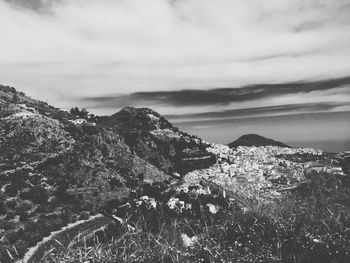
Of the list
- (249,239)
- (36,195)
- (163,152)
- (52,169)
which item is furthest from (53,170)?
(249,239)

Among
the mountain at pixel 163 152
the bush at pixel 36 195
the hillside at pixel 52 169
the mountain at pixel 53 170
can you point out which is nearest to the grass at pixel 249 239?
the mountain at pixel 53 170

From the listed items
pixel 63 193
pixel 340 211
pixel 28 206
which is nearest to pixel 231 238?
pixel 340 211

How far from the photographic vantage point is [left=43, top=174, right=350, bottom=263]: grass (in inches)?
298

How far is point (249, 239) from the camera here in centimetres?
852

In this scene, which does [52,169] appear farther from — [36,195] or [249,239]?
[249,239]

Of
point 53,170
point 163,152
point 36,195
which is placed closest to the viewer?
point 36,195

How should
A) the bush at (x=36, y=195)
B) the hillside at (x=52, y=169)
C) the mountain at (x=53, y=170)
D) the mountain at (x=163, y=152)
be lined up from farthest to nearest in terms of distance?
the mountain at (x=163, y=152) → the bush at (x=36, y=195) → the hillside at (x=52, y=169) → the mountain at (x=53, y=170)

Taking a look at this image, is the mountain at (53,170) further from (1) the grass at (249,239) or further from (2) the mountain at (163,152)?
(1) the grass at (249,239)

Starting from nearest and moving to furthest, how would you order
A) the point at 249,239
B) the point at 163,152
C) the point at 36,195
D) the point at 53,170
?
1. the point at 249,239
2. the point at 36,195
3. the point at 53,170
4. the point at 163,152

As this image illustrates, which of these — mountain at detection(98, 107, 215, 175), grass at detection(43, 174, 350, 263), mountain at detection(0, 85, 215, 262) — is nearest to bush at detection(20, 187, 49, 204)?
mountain at detection(0, 85, 215, 262)

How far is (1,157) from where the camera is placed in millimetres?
113250

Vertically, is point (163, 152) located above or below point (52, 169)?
below

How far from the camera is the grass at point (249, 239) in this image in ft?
24.8

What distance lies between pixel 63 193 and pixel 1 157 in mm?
19454
